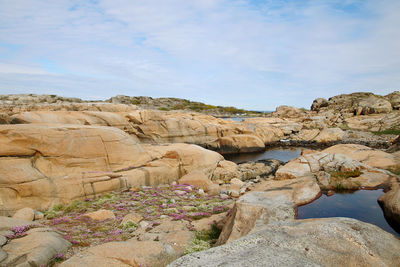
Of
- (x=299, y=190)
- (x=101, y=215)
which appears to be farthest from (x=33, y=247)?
(x=299, y=190)

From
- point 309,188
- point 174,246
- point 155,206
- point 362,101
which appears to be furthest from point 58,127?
point 362,101

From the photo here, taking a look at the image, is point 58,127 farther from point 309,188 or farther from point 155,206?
point 309,188

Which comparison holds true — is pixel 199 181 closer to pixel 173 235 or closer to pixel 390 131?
pixel 173 235

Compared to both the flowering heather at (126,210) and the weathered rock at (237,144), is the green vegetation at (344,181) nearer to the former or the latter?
the flowering heather at (126,210)

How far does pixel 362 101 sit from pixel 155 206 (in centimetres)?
10213

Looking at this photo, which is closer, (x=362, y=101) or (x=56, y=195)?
(x=56, y=195)

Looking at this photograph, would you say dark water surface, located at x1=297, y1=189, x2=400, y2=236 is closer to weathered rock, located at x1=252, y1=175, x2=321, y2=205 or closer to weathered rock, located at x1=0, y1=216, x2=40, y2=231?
weathered rock, located at x1=252, y1=175, x2=321, y2=205

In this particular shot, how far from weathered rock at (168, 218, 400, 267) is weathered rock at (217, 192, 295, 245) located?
2208 millimetres

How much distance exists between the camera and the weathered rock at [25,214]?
1585cm

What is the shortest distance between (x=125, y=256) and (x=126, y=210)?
29.9ft

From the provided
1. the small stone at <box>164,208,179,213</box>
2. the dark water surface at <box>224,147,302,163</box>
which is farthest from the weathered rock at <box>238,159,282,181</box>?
the small stone at <box>164,208,179,213</box>

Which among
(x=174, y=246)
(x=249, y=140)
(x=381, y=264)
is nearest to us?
(x=381, y=264)

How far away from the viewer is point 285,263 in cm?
568

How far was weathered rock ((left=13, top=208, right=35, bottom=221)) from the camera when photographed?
15.9 m
